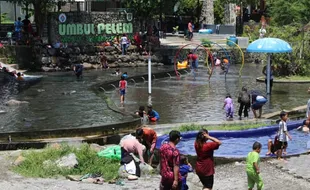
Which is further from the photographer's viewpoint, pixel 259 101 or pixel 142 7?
pixel 142 7

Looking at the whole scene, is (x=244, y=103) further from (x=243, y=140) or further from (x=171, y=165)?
(x=171, y=165)

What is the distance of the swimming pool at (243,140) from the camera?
17.6 metres

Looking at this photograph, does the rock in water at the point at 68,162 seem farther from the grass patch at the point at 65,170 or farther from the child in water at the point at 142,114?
the child in water at the point at 142,114

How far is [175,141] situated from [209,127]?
371 inches

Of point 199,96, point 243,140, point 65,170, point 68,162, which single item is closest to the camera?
point 65,170

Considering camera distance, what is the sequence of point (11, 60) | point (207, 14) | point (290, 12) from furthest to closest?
point (207, 14)
point (290, 12)
point (11, 60)

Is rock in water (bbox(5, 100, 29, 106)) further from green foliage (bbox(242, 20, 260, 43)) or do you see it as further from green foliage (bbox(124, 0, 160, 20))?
green foliage (bbox(242, 20, 260, 43))

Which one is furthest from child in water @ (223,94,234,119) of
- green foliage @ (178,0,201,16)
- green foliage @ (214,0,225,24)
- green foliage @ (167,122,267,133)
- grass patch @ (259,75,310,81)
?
green foliage @ (214,0,225,24)

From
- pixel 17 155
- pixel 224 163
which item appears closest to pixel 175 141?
pixel 224 163

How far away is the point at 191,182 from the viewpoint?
13.9 metres

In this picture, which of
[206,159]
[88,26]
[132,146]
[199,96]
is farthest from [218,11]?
[206,159]

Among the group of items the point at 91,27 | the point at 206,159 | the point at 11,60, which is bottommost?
the point at 11,60

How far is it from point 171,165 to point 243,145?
27.7ft

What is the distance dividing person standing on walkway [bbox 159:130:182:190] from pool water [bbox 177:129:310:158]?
6053 millimetres
